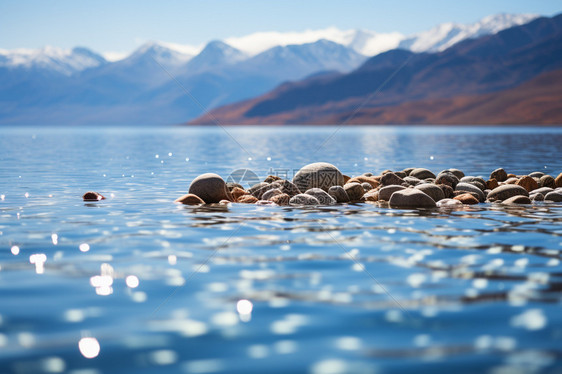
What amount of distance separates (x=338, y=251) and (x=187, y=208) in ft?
20.5

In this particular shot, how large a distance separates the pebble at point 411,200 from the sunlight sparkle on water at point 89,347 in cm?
1031

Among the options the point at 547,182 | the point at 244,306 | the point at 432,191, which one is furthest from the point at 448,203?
the point at 244,306

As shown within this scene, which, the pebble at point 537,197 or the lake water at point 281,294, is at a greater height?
the lake water at point 281,294

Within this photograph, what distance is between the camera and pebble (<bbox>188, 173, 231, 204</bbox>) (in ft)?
52.0

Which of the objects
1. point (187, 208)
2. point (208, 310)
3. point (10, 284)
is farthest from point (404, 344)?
point (187, 208)

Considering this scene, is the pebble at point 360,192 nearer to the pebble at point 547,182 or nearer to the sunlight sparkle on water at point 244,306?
the pebble at point 547,182

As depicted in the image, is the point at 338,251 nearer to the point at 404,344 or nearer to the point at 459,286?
the point at 459,286

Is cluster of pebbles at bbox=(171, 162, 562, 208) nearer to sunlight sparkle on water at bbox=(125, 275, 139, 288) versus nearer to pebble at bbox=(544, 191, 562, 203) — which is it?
pebble at bbox=(544, 191, 562, 203)

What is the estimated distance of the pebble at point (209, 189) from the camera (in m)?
15.9

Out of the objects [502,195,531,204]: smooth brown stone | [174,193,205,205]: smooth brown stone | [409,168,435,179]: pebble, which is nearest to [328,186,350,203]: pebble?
[174,193,205,205]: smooth brown stone

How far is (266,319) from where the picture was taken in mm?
5961

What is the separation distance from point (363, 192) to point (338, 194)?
0.89 metres

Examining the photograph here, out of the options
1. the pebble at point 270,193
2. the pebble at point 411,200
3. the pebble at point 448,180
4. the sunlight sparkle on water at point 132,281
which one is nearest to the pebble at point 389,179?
the pebble at point 448,180

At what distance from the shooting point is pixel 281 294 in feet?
22.3
